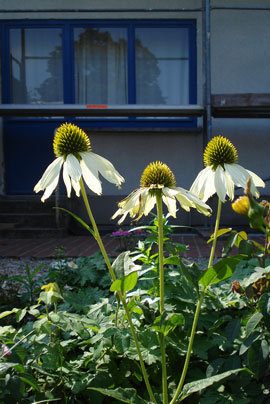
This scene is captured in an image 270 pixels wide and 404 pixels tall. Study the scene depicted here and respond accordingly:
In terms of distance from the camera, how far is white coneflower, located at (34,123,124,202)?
0.99 metres

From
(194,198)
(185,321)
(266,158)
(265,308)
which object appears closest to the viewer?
(194,198)

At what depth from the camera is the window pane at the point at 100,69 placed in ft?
22.6

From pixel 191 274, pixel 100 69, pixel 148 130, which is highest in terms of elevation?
pixel 100 69

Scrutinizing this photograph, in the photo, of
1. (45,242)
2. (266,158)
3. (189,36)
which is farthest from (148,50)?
(45,242)

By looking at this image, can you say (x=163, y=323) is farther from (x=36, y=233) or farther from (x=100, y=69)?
(x=100, y=69)

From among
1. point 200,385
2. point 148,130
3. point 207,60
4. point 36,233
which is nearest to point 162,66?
point 148,130

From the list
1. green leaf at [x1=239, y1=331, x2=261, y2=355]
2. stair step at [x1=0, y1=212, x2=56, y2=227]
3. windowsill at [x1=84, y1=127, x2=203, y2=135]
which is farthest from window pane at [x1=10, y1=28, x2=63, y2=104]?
green leaf at [x1=239, y1=331, x2=261, y2=355]

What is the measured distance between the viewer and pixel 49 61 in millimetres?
6910

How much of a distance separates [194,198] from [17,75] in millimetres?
6631

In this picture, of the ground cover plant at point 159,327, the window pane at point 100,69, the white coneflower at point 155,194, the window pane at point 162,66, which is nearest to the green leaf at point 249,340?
the ground cover plant at point 159,327

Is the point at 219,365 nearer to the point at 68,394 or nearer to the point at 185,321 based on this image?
the point at 185,321

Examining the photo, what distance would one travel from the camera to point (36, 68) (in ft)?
22.7

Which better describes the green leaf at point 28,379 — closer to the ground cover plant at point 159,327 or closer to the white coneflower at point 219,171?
the ground cover plant at point 159,327

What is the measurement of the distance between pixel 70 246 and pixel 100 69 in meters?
3.50
